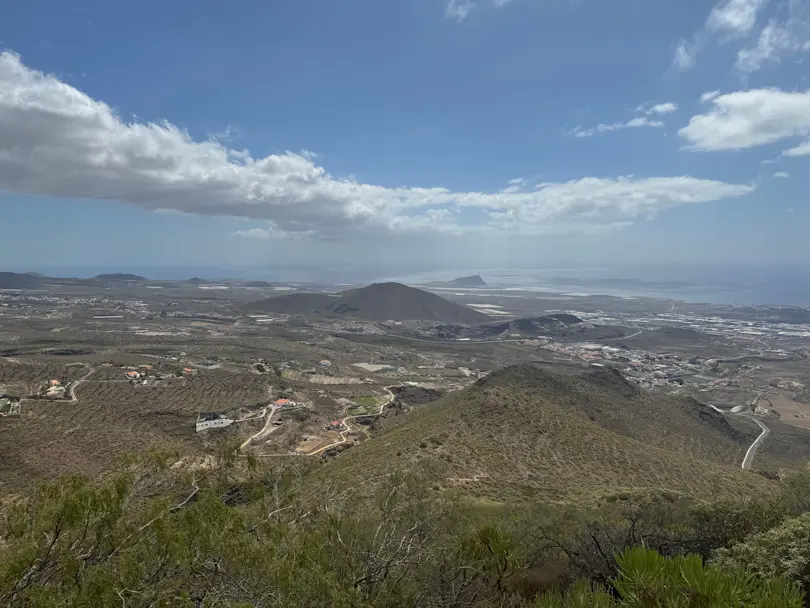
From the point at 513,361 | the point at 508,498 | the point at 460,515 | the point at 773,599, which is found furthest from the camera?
the point at 513,361

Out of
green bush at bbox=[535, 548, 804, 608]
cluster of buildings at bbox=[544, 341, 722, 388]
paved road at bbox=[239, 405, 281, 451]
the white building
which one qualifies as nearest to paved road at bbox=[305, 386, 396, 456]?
paved road at bbox=[239, 405, 281, 451]

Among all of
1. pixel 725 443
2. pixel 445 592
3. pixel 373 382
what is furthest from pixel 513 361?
pixel 445 592

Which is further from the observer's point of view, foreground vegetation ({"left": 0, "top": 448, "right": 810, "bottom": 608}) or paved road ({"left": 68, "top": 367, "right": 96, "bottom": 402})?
paved road ({"left": 68, "top": 367, "right": 96, "bottom": 402})

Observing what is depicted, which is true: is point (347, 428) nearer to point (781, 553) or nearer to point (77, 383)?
point (77, 383)

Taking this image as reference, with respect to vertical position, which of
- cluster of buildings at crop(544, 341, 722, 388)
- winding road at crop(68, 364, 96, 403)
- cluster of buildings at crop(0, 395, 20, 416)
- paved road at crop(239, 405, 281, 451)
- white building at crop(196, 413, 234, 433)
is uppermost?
cluster of buildings at crop(0, 395, 20, 416)

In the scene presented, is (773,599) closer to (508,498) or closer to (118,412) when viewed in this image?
(508,498)

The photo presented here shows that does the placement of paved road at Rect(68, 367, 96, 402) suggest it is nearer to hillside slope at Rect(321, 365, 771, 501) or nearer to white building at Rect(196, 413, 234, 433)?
white building at Rect(196, 413, 234, 433)

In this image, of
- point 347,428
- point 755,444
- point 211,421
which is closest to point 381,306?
point 347,428

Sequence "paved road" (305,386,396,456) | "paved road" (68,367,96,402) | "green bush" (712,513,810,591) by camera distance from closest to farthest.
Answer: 1. "green bush" (712,513,810,591)
2. "paved road" (305,386,396,456)
3. "paved road" (68,367,96,402)
